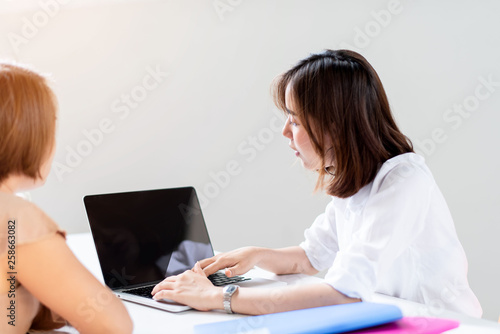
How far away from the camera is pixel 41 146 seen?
2.72 feet

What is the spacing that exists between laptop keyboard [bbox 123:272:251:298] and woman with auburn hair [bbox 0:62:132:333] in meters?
0.38

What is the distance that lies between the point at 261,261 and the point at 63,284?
765mm

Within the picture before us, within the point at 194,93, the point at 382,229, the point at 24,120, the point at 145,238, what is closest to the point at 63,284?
the point at 24,120

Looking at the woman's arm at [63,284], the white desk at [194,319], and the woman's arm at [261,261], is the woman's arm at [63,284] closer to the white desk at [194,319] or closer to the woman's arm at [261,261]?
the white desk at [194,319]

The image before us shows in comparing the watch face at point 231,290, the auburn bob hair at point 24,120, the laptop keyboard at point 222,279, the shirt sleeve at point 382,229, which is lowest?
the laptop keyboard at point 222,279

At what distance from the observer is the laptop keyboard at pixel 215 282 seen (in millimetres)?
1239

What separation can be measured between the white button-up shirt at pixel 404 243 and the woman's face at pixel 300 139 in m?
0.15

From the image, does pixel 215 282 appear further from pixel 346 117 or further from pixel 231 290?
pixel 346 117

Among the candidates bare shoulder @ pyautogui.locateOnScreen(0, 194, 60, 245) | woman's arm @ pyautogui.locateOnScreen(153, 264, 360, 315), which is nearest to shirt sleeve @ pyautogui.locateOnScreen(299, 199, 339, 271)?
woman's arm @ pyautogui.locateOnScreen(153, 264, 360, 315)

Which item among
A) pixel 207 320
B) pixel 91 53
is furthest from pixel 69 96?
pixel 207 320

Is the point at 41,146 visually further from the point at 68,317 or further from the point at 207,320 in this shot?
the point at 207,320

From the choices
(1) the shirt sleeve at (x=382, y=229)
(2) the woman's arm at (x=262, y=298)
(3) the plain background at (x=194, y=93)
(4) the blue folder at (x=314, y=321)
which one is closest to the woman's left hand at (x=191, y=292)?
(2) the woman's arm at (x=262, y=298)

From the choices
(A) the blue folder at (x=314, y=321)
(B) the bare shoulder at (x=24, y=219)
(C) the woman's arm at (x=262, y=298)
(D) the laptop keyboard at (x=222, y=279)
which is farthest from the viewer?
(D) the laptop keyboard at (x=222, y=279)

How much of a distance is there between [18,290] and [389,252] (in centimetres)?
78
